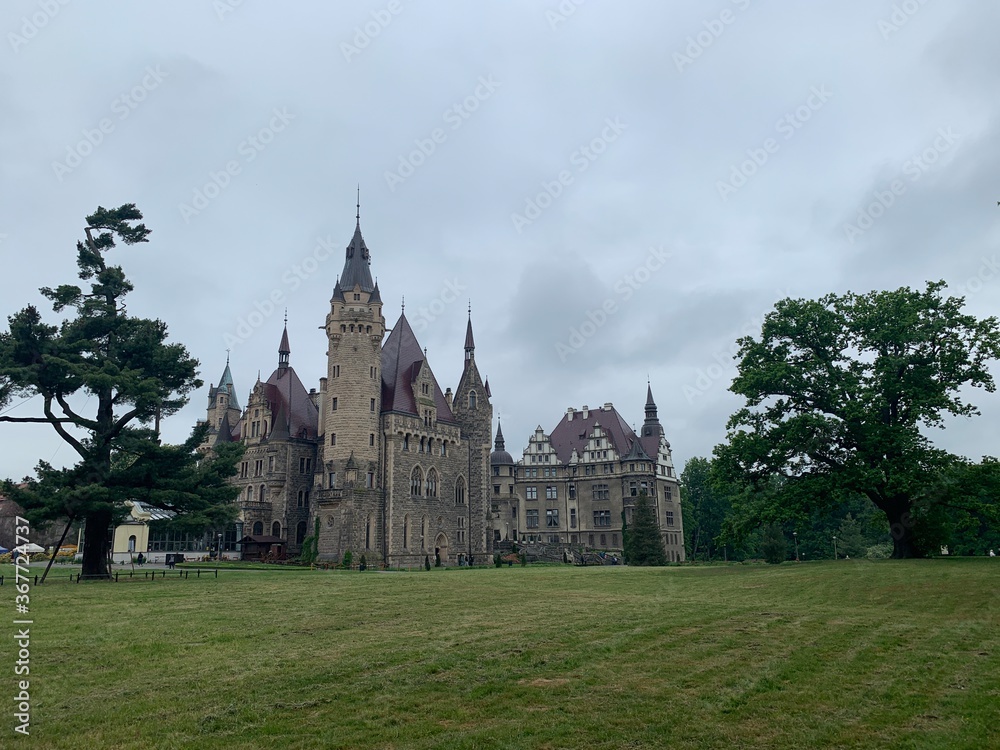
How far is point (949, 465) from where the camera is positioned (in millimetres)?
37000

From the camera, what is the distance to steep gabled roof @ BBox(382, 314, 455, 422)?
6793 centimetres

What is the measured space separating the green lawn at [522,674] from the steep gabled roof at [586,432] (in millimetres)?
75965

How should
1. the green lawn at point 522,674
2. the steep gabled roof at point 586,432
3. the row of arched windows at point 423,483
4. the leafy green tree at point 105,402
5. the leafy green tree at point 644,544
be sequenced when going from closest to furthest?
the green lawn at point 522,674
the leafy green tree at point 105,402
the row of arched windows at point 423,483
the leafy green tree at point 644,544
the steep gabled roof at point 586,432

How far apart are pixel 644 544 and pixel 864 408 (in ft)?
111

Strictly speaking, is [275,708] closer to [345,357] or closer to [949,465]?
[949,465]

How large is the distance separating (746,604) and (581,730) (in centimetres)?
1368

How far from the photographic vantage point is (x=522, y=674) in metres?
12.5

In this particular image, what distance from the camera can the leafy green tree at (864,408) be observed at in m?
37.1

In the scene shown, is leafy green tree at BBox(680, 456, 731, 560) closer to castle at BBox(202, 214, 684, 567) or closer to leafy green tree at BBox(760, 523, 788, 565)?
castle at BBox(202, 214, 684, 567)

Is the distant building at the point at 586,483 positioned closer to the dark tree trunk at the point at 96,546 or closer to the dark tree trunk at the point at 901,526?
the dark tree trunk at the point at 901,526

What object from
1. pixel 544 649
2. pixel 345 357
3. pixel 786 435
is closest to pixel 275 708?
pixel 544 649

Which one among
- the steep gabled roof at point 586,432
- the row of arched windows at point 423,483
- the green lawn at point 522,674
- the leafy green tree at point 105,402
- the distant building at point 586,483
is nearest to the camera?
the green lawn at point 522,674

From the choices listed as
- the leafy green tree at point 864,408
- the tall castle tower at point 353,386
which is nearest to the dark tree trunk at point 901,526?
the leafy green tree at point 864,408

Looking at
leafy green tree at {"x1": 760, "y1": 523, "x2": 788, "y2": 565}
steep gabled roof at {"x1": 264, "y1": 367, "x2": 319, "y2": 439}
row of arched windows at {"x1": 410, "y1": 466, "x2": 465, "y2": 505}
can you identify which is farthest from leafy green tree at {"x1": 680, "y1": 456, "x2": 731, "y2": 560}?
steep gabled roof at {"x1": 264, "y1": 367, "x2": 319, "y2": 439}
